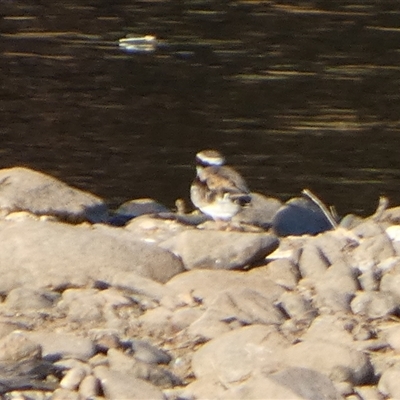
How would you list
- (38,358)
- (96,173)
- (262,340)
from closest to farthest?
(38,358) → (262,340) → (96,173)

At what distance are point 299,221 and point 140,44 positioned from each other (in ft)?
32.0

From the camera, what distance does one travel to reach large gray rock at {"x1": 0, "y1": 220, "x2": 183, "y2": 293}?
6.96 metres

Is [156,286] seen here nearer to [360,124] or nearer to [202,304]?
[202,304]

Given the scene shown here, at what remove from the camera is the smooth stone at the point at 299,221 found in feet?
30.5

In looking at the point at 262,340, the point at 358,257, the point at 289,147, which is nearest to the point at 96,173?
the point at 289,147

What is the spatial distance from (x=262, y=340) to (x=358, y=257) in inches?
79.3

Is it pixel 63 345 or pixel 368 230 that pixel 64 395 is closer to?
pixel 63 345

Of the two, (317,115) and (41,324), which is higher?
(41,324)

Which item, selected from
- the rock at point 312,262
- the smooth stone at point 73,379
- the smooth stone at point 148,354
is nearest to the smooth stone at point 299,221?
the rock at point 312,262

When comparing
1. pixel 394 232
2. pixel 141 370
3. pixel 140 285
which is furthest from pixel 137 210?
pixel 141 370

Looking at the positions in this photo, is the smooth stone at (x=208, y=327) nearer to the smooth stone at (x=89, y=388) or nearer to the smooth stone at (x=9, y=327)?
the smooth stone at (x=9, y=327)

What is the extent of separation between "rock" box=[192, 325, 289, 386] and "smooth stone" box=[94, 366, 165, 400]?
0.39 m

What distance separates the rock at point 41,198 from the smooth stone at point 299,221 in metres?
1.32

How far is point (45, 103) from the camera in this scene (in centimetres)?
1547
